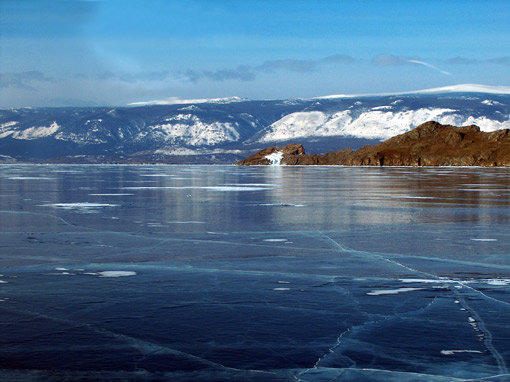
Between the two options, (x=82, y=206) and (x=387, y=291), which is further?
(x=82, y=206)

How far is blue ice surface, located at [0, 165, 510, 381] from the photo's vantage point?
25.0 ft

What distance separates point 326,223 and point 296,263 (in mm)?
8140

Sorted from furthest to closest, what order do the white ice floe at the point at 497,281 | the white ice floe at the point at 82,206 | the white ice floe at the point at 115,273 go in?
the white ice floe at the point at 82,206
the white ice floe at the point at 115,273
the white ice floe at the point at 497,281

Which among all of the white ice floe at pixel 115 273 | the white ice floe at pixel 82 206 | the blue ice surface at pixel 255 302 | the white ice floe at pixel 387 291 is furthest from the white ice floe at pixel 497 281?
the white ice floe at pixel 82 206

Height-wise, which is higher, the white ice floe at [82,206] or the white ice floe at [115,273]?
the white ice floe at [82,206]

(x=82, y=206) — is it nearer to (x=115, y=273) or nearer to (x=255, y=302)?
(x=115, y=273)

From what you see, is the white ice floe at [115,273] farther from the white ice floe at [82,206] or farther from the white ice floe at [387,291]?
the white ice floe at [82,206]

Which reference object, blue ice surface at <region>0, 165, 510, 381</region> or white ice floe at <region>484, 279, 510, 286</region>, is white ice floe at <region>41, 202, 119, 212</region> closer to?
blue ice surface at <region>0, 165, 510, 381</region>


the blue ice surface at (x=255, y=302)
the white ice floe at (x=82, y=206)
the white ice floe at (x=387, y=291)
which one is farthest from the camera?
the white ice floe at (x=82, y=206)

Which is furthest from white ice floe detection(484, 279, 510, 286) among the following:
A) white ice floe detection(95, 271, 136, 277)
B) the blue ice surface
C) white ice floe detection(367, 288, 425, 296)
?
white ice floe detection(95, 271, 136, 277)

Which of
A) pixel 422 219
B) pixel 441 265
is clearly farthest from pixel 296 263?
pixel 422 219

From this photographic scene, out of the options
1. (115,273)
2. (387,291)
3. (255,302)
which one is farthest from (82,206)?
(387,291)

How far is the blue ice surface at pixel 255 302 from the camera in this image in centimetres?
762

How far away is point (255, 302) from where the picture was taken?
34.5ft
